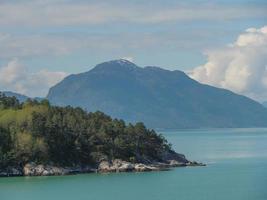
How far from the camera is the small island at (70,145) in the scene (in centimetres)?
9719

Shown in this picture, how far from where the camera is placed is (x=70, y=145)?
336ft

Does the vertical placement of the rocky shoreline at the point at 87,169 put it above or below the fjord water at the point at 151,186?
above

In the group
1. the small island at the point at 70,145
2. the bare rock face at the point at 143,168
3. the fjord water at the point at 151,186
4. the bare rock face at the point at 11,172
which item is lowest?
the fjord water at the point at 151,186

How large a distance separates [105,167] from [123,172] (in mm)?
3302

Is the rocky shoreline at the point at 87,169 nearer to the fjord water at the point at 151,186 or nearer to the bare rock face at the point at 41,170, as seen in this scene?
Result: the bare rock face at the point at 41,170

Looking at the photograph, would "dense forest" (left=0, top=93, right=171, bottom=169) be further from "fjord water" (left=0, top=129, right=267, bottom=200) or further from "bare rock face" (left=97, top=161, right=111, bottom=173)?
"fjord water" (left=0, top=129, right=267, bottom=200)

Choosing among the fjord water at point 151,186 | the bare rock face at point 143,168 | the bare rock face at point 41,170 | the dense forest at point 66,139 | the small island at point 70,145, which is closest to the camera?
the fjord water at point 151,186

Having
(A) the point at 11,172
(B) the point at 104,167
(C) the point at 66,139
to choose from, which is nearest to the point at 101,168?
(B) the point at 104,167

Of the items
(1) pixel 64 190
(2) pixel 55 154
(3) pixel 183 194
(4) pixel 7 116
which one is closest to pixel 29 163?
(2) pixel 55 154

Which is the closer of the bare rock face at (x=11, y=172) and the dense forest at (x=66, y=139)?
the bare rock face at (x=11, y=172)

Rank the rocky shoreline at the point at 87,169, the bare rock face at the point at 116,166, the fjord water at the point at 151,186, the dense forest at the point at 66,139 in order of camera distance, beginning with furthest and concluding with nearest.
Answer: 1. the bare rock face at the point at 116,166
2. the dense forest at the point at 66,139
3. the rocky shoreline at the point at 87,169
4. the fjord water at the point at 151,186

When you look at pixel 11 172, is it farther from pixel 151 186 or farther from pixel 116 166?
pixel 151 186

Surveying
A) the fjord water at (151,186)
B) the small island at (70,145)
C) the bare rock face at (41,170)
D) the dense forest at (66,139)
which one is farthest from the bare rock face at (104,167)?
the bare rock face at (41,170)

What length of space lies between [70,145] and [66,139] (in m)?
1.21
